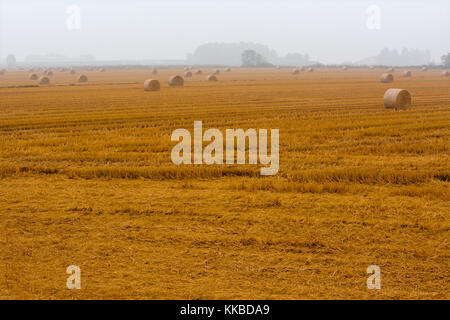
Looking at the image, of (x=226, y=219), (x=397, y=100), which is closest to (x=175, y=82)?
(x=397, y=100)

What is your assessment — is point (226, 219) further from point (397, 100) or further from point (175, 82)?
point (175, 82)

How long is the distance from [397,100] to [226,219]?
16139mm

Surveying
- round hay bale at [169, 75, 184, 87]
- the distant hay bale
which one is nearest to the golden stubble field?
the distant hay bale

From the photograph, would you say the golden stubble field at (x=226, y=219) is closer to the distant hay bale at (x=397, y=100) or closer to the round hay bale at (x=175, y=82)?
the distant hay bale at (x=397, y=100)

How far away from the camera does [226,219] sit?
7566 millimetres

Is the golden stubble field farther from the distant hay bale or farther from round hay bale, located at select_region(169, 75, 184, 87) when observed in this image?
round hay bale, located at select_region(169, 75, 184, 87)

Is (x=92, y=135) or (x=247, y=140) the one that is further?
A: (x=92, y=135)

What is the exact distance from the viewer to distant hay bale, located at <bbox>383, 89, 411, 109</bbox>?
21562 millimetres

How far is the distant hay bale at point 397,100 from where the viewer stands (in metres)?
21.6

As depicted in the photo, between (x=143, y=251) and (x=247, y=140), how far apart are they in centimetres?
800

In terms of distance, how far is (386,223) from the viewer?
7.25 meters
